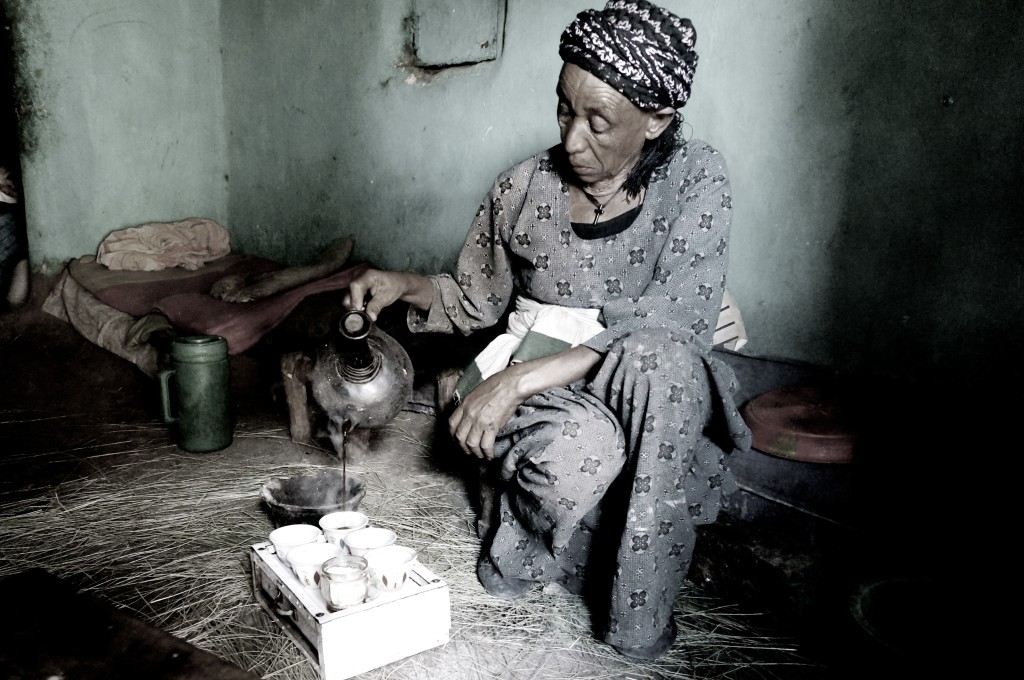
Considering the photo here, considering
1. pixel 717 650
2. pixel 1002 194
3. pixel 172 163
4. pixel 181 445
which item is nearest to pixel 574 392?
pixel 717 650

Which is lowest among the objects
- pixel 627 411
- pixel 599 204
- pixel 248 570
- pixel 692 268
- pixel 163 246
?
pixel 248 570

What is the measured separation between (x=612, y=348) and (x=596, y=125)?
1.97 ft

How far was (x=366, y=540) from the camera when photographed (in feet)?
6.20

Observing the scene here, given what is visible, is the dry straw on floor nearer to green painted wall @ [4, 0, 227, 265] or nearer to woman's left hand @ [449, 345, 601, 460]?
woman's left hand @ [449, 345, 601, 460]

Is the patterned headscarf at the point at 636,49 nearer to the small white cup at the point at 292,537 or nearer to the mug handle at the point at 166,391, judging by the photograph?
the small white cup at the point at 292,537

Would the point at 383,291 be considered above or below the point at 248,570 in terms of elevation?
above

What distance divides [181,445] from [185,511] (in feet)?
2.22

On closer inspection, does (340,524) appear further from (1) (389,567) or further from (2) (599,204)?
(2) (599,204)

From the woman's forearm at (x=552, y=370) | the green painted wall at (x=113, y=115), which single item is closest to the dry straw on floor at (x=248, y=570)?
the woman's forearm at (x=552, y=370)

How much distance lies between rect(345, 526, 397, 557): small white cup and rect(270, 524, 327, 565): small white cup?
103mm

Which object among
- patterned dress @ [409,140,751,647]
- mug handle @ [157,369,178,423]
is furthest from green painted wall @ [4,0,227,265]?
patterned dress @ [409,140,751,647]

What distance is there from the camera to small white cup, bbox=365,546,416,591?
176 centimetres

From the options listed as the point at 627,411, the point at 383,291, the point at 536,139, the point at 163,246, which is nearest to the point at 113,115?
the point at 163,246

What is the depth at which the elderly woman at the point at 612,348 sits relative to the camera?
1.82 metres
